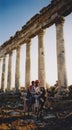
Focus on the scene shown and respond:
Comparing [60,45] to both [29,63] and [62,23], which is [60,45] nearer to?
[62,23]

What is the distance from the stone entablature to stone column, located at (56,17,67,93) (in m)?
1.26

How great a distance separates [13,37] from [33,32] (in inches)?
310

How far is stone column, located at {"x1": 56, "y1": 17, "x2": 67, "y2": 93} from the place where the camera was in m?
23.8

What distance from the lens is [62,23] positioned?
2642 centimetres

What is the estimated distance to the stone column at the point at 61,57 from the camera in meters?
23.8

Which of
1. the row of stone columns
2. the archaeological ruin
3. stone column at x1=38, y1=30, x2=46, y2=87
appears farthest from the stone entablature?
stone column at x1=38, y1=30, x2=46, y2=87

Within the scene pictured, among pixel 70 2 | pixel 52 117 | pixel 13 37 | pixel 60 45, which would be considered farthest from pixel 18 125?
pixel 13 37

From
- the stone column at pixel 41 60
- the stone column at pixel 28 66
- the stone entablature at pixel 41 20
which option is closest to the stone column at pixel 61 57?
the stone entablature at pixel 41 20

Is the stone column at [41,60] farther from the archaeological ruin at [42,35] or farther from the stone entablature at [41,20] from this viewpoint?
the stone entablature at [41,20]

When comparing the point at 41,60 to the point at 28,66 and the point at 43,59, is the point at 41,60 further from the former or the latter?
the point at 28,66

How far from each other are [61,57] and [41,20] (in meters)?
8.28

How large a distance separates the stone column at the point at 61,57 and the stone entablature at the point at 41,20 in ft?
4.14

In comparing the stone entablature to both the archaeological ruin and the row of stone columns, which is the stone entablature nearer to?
the archaeological ruin

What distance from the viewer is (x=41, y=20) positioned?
30672 mm
